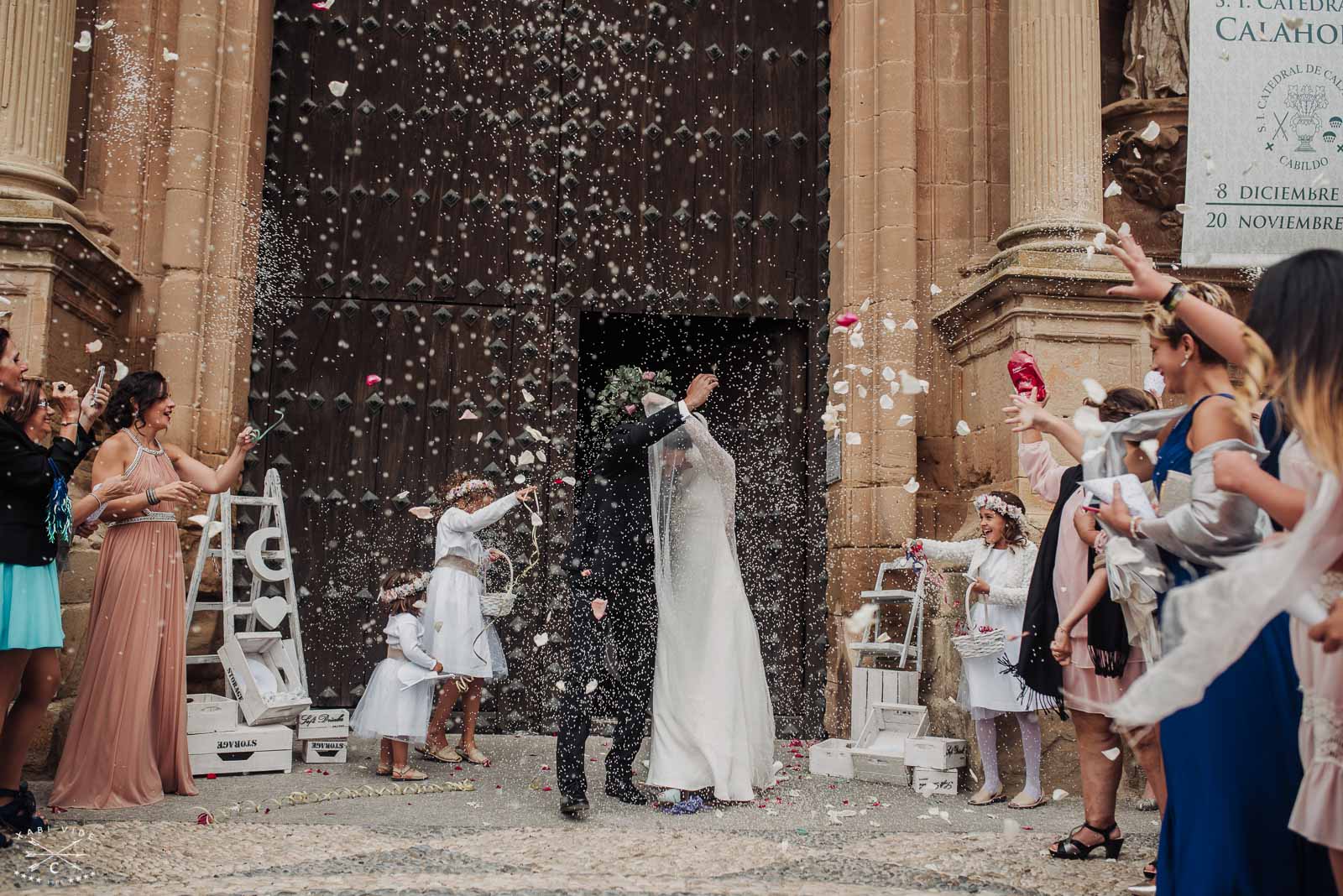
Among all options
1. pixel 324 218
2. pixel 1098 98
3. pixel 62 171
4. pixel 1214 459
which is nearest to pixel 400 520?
pixel 324 218

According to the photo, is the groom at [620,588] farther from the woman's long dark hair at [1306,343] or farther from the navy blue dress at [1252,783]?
the woman's long dark hair at [1306,343]

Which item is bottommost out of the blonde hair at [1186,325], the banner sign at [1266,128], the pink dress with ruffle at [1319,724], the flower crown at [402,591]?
the pink dress with ruffle at [1319,724]

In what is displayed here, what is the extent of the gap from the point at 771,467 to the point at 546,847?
4355 mm

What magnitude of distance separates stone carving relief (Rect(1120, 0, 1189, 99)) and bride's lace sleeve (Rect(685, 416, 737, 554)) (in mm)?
4139

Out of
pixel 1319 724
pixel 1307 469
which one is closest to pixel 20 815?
pixel 1319 724

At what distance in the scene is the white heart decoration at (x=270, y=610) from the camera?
6.65 meters

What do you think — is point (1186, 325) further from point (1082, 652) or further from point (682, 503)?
point (682, 503)

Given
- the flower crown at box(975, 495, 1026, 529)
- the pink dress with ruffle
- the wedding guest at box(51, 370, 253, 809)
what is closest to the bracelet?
the pink dress with ruffle

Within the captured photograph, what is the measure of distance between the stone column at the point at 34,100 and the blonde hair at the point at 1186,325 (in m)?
5.87

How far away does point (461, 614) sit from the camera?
266 inches

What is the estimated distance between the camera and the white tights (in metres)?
5.77

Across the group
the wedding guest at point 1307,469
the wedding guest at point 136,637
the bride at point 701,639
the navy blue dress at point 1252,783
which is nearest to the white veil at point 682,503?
the bride at point 701,639

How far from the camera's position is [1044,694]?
16.3ft

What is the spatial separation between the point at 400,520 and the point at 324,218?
214cm
